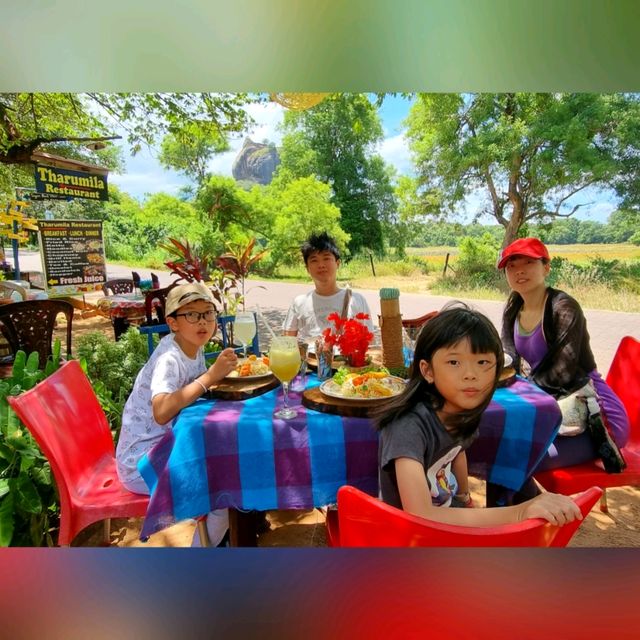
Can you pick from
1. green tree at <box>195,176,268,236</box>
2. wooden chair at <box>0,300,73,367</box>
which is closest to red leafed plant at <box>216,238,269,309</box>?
wooden chair at <box>0,300,73,367</box>

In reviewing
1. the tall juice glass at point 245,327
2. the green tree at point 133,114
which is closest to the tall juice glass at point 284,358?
the tall juice glass at point 245,327

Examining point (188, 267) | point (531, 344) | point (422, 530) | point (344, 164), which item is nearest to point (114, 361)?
point (188, 267)

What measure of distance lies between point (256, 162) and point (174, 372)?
28709mm

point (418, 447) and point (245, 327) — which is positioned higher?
point (245, 327)

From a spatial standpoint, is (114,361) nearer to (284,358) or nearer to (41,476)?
(41,476)

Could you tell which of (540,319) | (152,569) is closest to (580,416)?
(540,319)

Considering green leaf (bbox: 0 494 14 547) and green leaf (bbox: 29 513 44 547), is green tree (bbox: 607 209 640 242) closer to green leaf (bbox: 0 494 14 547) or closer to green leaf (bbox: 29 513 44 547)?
green leaf (bbox: 29 513 44 547)

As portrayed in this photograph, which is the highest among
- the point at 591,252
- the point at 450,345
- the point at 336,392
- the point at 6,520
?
the point at 591,252

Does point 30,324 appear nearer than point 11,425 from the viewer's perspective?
No

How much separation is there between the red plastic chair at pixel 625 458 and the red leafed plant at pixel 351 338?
3.19 ft

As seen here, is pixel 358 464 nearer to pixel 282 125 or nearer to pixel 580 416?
pixel 580 416

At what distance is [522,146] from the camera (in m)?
12.5

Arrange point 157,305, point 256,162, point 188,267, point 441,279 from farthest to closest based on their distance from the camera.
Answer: point 256,162
point 441,279
point 157,305
point 188,267

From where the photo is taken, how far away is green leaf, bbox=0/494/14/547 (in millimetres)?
1997
